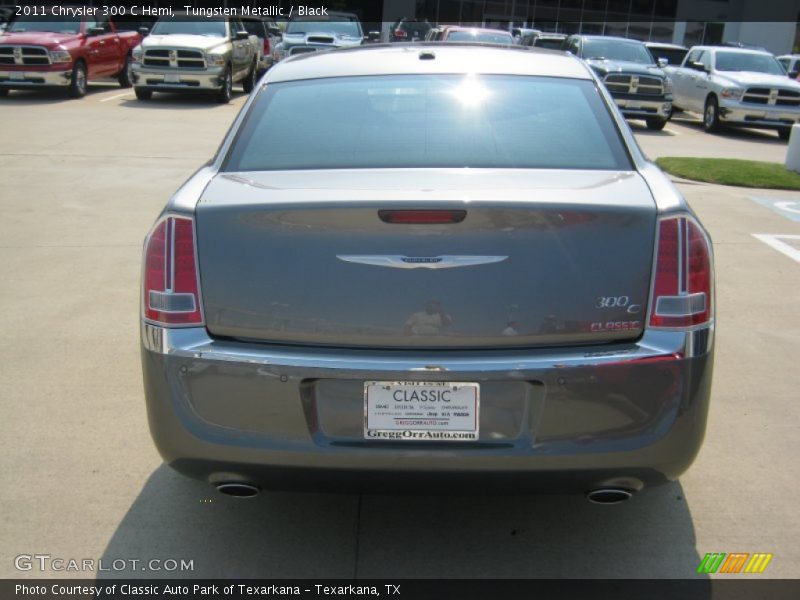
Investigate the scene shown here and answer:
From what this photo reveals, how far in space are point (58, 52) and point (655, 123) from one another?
40.2 feet

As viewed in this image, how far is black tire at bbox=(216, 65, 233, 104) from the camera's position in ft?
64.2

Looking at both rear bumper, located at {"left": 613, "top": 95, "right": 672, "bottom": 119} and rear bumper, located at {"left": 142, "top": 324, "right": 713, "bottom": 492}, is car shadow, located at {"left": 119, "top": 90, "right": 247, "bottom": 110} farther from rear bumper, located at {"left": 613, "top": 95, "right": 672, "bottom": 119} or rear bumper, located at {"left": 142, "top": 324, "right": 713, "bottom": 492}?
rear bumper, located at {"left": 142, "top": 324, "right": 713, "bottom": 492}

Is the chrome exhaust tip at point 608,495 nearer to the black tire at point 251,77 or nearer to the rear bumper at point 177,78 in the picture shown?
the rear bumper at point 177,78

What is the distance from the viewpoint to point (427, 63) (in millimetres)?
4160

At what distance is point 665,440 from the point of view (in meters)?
3.01

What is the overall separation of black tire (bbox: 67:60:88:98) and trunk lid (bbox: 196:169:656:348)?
17.6m

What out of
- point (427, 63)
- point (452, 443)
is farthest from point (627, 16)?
point (452, 443)

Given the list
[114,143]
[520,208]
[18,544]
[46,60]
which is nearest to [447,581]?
[520,208]

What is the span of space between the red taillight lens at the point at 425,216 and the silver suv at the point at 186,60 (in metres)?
17.2

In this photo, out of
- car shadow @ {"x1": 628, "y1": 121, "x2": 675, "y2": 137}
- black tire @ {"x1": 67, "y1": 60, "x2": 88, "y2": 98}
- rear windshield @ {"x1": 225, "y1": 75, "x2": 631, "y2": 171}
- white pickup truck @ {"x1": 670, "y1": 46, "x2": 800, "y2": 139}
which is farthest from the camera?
black tire @ {"x1": 67, "y1": 60, "x2": 88, "y2": 98}

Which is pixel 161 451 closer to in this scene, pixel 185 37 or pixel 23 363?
pixel 23 363

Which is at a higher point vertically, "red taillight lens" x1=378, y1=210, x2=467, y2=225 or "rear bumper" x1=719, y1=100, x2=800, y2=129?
"red taillight lens" x1=378, y1=210, x2=467, y2=225

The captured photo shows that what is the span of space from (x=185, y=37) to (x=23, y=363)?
15.8 metres

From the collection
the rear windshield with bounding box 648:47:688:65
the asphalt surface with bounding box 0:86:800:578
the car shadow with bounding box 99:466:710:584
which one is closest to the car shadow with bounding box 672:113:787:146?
the rear windshield with bounding box 648:47:688:65
